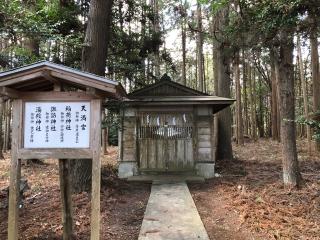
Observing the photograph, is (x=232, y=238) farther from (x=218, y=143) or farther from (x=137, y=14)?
(x=137, y=14)

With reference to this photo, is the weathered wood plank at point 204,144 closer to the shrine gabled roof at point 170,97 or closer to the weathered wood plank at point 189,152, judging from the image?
the weathered wood plank at point 189,152

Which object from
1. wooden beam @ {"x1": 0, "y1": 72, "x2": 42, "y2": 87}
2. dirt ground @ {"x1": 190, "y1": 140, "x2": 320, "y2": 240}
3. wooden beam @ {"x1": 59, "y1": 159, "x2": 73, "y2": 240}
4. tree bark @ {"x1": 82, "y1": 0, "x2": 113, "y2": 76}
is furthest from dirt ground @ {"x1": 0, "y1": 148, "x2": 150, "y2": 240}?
tree bark @ {"x1": 82, "y1": 0, "x2": 113, "y2": 76}

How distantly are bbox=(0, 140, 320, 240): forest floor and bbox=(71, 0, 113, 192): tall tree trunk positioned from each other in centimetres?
74

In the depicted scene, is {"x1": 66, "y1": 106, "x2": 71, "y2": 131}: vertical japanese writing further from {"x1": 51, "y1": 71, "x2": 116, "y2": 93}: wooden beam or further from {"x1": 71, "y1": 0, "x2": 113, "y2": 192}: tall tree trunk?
{"x1": 71, "y1": 0, "x2": 113, "y2": 192}: tall tree trunk

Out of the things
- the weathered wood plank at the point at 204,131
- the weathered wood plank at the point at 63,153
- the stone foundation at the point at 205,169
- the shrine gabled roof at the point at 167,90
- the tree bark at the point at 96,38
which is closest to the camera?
the weathered wood plank at the point at 63,153

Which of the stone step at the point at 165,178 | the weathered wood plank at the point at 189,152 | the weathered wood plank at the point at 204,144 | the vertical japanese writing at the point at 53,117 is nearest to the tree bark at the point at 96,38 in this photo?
the stone step at the point at 165,178

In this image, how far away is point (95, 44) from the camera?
340 inches

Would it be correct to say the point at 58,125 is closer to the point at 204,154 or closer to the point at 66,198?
the point at 66,198

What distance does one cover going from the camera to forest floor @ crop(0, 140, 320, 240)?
589 centimetres

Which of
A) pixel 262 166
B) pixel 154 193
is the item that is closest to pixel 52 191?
pixel 154 193

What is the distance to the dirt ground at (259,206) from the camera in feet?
19.4

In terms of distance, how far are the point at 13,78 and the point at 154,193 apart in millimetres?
5275

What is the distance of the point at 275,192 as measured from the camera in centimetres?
797

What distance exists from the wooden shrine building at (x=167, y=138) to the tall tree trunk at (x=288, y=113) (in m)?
Result: 3.07
